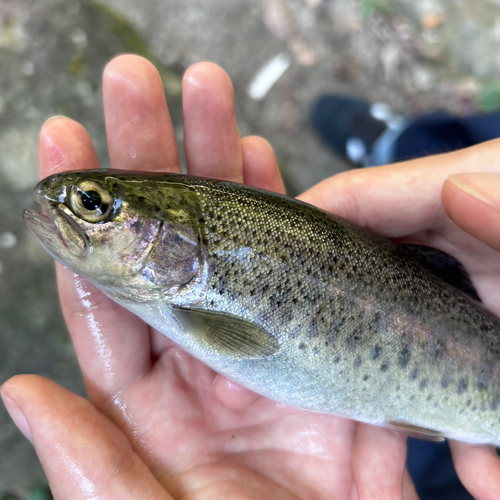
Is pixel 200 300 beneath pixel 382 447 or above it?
above

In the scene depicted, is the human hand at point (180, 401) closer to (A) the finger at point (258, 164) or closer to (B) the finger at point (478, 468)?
(A) the finger at point (258, 164)

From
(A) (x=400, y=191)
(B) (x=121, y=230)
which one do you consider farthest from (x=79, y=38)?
(A) (x=400, y=191)

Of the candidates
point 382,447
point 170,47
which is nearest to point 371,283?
→ point 382,447

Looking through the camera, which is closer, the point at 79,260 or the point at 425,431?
the point at 79,260

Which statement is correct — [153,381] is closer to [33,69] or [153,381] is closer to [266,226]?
[266,226]

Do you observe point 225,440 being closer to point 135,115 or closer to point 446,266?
point 446,266

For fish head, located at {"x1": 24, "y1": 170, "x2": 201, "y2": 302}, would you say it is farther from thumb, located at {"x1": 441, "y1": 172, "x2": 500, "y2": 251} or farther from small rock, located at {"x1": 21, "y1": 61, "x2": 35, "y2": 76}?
small rock, located at {"x1": 21, "y1": 61, "x2": 35, "y2": 76}

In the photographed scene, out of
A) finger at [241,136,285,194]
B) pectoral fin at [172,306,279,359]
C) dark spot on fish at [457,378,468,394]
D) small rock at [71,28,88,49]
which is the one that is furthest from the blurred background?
dark spot on fish at [457,378,468,394]
